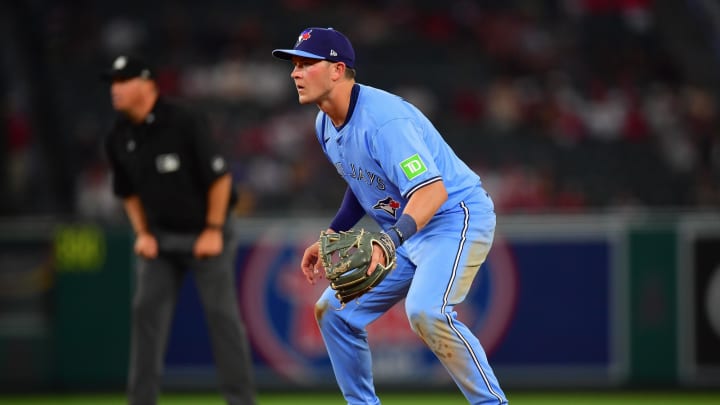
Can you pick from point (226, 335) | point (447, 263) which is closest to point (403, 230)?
point (447, 263)

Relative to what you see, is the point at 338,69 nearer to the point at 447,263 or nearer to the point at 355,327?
the point at 447,263

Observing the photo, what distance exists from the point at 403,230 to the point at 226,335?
187 centimetres

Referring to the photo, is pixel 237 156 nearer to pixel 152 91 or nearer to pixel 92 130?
pixel 92 130

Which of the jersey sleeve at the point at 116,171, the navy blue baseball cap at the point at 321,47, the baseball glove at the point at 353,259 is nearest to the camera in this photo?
the baseball glove at the point at 353,259

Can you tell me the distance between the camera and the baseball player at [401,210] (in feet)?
14.6

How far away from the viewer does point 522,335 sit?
8734mm

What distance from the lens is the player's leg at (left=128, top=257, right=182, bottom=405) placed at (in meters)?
5.78

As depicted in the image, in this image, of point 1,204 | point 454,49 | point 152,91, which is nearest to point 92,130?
point 1,204

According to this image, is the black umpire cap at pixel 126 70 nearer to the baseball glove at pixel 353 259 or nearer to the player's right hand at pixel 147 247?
the player's right hand at pixel 147 247

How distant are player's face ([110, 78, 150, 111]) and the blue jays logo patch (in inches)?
66.5

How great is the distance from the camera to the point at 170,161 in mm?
5934

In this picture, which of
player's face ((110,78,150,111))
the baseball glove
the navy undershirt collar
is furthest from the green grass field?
the baseball glove

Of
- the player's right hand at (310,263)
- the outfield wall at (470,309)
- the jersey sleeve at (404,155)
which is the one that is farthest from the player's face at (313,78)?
the outfield wall at (470,309)

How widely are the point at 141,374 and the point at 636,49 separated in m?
10.6
